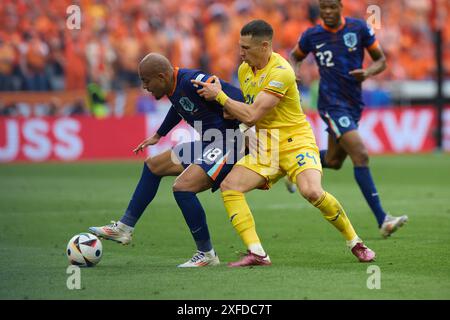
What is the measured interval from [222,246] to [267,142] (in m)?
1.66

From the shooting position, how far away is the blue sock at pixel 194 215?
26.0 ft

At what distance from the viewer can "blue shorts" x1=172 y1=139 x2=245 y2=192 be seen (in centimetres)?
798

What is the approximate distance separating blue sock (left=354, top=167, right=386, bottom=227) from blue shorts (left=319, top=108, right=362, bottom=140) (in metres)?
0.50

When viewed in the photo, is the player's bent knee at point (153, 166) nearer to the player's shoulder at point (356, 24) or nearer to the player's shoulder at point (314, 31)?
the player's shoulder at point (314, 31)

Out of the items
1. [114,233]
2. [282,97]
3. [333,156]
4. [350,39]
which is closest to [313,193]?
[282,97]

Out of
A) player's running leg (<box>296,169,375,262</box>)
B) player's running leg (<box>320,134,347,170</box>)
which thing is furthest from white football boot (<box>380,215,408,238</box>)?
player's running leg (<box>296,169,375,262</box>)

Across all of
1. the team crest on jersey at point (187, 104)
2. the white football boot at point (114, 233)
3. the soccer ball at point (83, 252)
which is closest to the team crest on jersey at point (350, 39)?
the team crest on jersey at point (187, 104)
